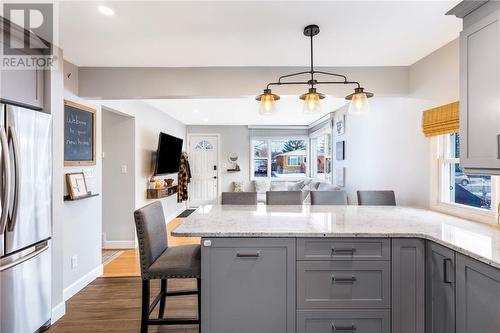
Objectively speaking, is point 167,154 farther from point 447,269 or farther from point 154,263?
point 447,269

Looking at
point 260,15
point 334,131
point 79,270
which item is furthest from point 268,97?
point 334,131

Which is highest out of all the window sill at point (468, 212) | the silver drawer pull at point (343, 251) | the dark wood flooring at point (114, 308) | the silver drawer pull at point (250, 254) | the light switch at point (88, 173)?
the light switch at point (88, 173)

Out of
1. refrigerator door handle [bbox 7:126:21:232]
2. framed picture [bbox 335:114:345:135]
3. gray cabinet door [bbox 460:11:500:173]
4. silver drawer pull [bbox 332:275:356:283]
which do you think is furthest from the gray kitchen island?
framed picture [bbox 335:114:345:135]

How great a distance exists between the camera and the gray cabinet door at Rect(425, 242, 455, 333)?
5.03ft

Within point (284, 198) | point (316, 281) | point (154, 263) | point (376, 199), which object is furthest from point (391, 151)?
point (154, 263)

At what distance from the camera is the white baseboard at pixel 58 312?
2.31 meters

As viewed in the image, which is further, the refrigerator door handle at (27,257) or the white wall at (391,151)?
the white wall at (391,151)

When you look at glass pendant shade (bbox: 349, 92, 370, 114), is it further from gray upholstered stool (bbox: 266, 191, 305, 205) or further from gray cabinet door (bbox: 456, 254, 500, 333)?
gray upholstered stool (bbox: 266, 191, 305, 205)

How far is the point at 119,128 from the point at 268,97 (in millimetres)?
3014

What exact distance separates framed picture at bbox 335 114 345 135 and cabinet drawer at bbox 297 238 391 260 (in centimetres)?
342

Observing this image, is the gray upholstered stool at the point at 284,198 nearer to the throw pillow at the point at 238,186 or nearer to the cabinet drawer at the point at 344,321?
the cabinet drawer at the point at 344,321

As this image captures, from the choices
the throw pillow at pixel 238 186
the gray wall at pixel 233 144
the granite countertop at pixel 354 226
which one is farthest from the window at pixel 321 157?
the granite countertop at pixel 354 226

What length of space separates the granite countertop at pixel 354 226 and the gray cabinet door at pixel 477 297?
0.21 ft

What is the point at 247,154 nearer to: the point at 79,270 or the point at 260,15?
the point at 79,270
